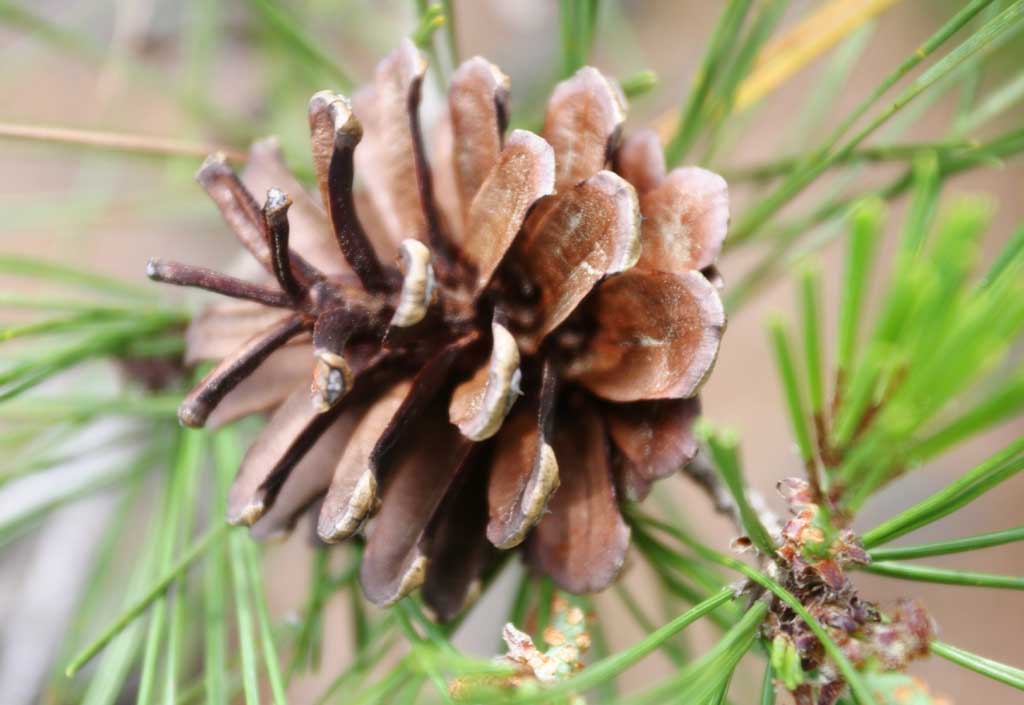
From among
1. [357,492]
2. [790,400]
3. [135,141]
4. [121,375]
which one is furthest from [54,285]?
[790,400]

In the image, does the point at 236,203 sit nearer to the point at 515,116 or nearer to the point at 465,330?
the point at 465,330

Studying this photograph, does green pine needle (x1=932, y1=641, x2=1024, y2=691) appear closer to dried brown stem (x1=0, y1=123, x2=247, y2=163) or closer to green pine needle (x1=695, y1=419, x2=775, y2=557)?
green pine needle (x1=695, y1=419, x2=775, y2=557)

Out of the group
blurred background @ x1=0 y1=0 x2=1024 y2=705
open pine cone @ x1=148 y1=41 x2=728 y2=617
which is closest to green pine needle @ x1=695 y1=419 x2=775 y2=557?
open pine cone @ x1=148 y1=41 x2=728 y2=617

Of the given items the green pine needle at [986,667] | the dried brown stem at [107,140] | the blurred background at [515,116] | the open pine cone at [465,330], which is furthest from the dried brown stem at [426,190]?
the blurred background at [515,116]

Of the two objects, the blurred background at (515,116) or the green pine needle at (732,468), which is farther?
the blurred background at (515,116)

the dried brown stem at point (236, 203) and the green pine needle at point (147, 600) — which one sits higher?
the dried brown stem at point (236, 203)

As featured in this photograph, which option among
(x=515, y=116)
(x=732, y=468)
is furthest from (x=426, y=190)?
(x=515, y=116)

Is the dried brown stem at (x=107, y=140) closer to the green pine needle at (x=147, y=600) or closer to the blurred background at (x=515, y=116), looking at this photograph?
the green pine needle at (x=147, y=600)
